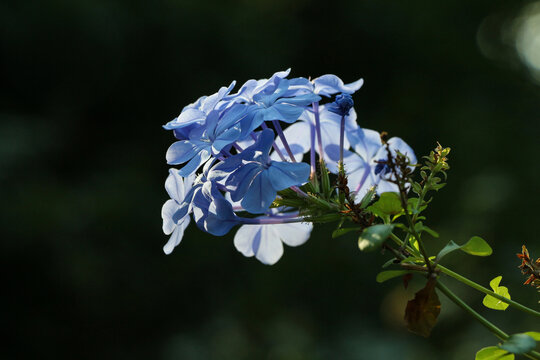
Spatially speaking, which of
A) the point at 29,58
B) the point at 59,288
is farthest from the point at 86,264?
the point at 29,58

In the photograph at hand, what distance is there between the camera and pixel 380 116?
460cm

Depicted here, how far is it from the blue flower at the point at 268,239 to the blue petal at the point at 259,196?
0.29m

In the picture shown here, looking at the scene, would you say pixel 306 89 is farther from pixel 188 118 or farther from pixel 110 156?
pixel 110 156

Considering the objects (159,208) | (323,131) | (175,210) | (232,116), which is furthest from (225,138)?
(159,208)

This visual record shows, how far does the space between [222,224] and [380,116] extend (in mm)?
4054

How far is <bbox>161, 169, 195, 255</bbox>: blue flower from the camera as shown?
727 mm

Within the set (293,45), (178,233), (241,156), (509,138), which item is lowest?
(509,138)

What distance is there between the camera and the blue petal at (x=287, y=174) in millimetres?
619

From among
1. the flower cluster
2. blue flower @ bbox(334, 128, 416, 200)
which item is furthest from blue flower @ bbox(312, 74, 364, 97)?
blue flower @ bbox(334, 128, 416, 200)

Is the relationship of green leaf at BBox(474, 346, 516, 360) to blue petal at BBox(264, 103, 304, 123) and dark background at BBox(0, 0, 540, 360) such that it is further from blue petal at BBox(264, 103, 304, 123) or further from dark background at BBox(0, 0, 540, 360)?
dark background at BBox(0, 0, 540, 360)

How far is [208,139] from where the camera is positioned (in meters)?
0.70

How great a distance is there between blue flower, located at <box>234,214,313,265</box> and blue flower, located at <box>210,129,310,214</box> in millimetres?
268

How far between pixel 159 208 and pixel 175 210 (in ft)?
10.6

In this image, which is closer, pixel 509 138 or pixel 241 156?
pixel 241 156
